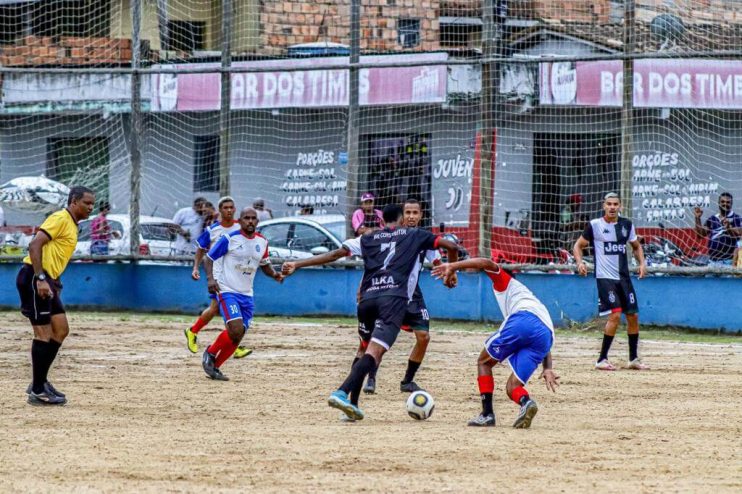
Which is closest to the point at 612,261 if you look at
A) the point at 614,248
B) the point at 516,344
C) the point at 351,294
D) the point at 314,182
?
the point at 614,248

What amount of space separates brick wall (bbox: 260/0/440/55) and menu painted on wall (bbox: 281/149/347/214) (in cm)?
186

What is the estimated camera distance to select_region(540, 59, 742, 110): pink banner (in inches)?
790

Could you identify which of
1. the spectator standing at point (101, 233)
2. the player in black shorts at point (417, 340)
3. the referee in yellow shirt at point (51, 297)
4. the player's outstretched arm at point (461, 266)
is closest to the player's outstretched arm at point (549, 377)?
the player's outstretched arm at point (461, 266)

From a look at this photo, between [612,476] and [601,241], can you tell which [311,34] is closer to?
[601,241]

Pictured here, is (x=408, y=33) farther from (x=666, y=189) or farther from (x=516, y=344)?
(x=516, y=344)

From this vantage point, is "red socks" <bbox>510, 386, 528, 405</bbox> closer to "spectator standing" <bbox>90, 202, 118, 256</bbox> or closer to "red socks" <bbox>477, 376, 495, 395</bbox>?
"red socks" <bbox>477, 376, 495, 395</bbox>

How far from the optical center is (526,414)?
9.74 meters

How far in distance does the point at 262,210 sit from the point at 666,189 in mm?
6373

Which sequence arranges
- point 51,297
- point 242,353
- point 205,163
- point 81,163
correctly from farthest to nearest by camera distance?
point 81,163, point 205,163, point 242,353, point 51,297

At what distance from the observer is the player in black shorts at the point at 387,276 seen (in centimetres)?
1037

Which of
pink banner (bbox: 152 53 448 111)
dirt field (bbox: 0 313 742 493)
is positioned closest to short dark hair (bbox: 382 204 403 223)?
dirt field (bbox: 0 313 742 493)

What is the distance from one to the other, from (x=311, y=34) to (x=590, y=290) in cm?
695

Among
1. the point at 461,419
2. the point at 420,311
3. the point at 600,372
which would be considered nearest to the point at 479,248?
the point at 600,372

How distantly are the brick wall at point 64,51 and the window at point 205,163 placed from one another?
2282 mm
